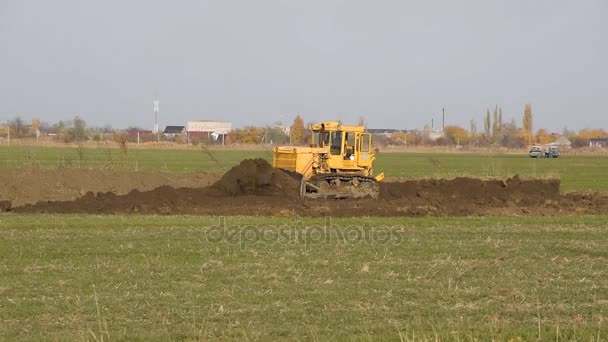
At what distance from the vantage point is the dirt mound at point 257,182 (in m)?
29.3

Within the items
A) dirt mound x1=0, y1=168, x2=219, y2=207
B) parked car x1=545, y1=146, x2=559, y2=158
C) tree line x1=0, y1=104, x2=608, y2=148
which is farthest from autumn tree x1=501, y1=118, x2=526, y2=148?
dirt mound x1=0, y1=168, x2=219, y2=207

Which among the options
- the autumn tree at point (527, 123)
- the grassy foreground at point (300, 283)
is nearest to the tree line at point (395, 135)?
the autumn tree at point (527, 123)

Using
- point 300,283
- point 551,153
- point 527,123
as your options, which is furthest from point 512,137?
point 300,283

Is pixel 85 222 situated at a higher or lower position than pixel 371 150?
lower

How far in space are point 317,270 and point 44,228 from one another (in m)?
9.65

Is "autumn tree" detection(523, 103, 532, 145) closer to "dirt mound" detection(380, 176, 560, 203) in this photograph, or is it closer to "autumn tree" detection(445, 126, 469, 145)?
"autumn tree" detection(445, 126, 469, 145)

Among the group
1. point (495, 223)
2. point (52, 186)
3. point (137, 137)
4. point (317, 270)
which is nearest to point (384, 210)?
point (495, 223)

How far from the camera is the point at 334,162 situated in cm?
3011

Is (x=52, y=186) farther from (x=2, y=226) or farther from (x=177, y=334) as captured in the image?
(x=177, y=334)

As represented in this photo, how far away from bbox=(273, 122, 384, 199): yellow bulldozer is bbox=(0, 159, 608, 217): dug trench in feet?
2.21

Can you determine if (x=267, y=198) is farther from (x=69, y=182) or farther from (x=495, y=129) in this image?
(x=495, y=129)

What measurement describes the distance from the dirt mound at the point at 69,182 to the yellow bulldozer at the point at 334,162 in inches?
381

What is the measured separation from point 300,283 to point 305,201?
15.3 m

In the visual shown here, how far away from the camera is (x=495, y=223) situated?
22828 millimetres
